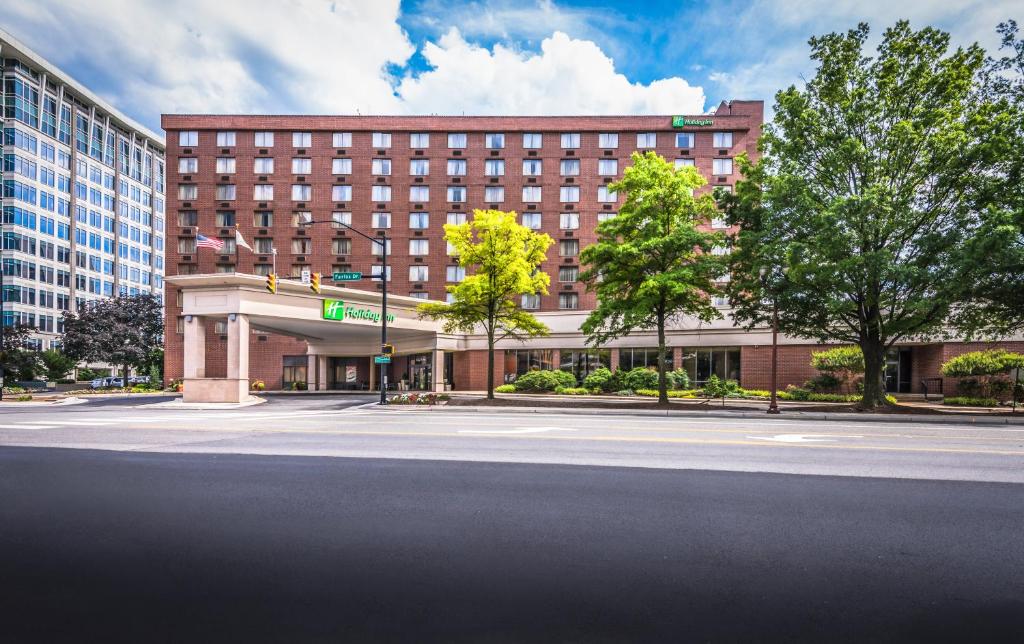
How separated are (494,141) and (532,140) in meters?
3.69

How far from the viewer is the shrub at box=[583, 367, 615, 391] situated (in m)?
31.9

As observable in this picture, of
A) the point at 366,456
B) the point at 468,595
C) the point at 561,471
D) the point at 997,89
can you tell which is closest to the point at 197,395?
the point at 366,456

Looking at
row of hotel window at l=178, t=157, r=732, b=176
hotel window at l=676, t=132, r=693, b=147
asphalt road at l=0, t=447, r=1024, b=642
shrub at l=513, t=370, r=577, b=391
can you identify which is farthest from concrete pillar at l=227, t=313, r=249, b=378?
hotel window at l=676, t=132, r=693, b=147

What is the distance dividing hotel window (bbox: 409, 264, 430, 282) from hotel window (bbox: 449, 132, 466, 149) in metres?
12.2

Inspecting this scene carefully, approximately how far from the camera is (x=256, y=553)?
15.7ft

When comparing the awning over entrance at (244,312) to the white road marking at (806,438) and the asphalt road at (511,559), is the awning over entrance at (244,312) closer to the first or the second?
the asphalt road at (511,559)

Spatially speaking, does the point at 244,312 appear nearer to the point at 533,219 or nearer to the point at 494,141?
the point at 533,219

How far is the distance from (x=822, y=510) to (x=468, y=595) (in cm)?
442

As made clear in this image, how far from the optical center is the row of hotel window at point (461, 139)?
51750 mm

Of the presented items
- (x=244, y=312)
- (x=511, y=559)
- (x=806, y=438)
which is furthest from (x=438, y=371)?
(x=511, y=559)

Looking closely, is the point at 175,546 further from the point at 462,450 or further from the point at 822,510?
the point at 822,510

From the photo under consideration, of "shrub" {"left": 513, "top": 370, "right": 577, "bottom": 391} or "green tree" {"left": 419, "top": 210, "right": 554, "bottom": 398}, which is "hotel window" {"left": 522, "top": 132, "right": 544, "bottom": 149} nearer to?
"shrub" {"left": 513, "top": 370, "right": 577, "bottom": 391}

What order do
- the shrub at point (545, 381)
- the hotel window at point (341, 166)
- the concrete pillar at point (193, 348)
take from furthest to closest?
the hotel window at point (341, 166) < the shrub at point (545, 381) < the concrete pillar at point (193, 348)

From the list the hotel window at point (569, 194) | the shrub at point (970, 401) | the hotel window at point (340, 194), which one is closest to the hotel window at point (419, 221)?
the hotel window at point (340, 194)
